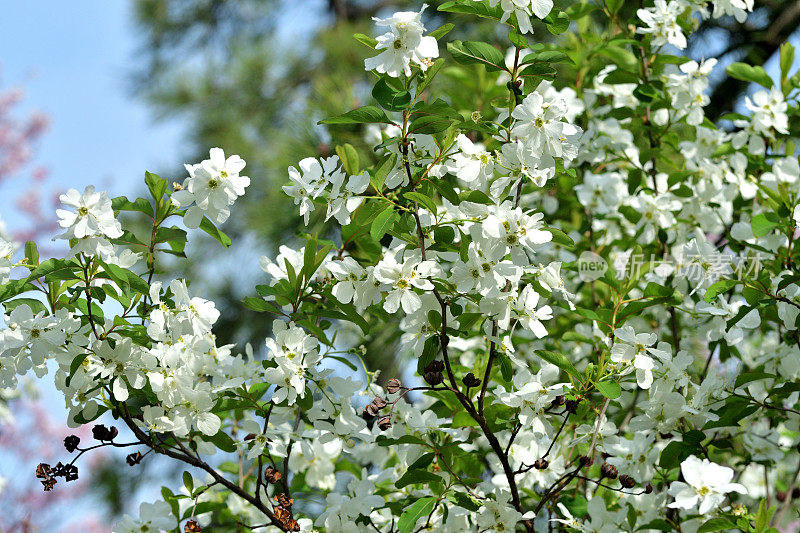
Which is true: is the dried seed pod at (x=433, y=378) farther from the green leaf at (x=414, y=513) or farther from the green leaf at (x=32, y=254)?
the green leaf at (x=32, y=254)

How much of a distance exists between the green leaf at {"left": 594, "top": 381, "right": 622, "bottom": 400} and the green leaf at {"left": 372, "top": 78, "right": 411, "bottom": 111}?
20.5 inches

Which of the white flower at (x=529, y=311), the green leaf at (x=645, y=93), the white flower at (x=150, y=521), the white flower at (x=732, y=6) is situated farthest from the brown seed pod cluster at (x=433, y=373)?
the white flower at (x=732, y=6)

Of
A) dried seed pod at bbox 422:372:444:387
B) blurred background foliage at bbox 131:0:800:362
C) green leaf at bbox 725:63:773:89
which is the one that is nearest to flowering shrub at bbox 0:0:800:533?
dried seed pod at bbox 422:372:444:387

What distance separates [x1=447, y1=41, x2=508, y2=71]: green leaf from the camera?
1.12 m

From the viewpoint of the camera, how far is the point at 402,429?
51.0 inches

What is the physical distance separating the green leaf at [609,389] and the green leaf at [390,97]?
1.71 ft

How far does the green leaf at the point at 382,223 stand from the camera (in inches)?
40.7

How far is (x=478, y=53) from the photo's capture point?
3.69ft

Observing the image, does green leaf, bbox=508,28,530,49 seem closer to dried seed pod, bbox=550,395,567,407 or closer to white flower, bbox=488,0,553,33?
white flower, bbox=488,0,553,33

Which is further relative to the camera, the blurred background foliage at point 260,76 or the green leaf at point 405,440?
the blurred background foliage at point 260,76

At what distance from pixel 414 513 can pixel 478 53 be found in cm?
73

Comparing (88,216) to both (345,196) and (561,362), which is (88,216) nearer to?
(345,196)

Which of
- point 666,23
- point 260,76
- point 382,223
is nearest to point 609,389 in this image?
point 382,223

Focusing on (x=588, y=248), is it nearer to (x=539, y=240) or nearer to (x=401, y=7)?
(x=539, y=240)
